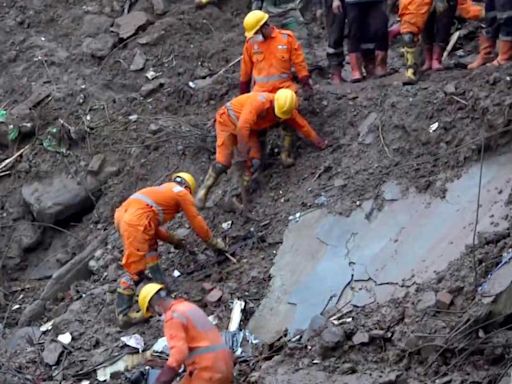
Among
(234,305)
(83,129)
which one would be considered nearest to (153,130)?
(83,129)

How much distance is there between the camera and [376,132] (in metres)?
11.6

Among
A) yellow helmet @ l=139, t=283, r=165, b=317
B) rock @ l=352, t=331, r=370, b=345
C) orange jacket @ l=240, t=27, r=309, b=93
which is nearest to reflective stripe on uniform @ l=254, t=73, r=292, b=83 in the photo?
orange jacket @ l=240, t=27, r=309, b=93

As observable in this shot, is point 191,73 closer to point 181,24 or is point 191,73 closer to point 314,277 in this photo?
point 181,24

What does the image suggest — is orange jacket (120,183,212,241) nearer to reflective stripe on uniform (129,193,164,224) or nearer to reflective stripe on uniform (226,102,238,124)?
reflective stripe on uniform (129,193,164,224)

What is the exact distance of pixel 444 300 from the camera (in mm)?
9148

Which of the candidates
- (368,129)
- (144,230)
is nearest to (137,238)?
(144,230)

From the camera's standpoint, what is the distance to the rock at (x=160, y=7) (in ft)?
51.1

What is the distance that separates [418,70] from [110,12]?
18.1ft

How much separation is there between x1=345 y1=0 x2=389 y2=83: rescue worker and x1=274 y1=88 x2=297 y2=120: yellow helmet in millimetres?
1436

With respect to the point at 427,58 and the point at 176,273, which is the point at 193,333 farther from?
the point at 427,58

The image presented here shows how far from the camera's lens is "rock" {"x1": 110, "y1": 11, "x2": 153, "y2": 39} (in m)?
15.3

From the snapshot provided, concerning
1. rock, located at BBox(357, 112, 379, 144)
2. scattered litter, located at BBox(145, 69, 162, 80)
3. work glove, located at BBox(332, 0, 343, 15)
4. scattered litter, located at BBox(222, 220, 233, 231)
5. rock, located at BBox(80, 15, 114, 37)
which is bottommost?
scattered litter, located at BBox(222, 220, 233, 231)

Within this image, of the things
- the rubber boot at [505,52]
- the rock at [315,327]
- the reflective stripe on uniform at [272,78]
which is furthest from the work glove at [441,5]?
the rock at [315,327]

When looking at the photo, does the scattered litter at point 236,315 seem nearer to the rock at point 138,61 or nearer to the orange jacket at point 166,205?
the orange jacket at point 166,205
